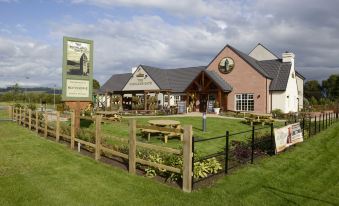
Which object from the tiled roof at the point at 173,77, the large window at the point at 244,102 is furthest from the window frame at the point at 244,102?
the tiled roof at the point at 173,77

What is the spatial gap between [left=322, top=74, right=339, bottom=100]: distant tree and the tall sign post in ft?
236

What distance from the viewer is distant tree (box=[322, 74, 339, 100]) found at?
7661 centimetres

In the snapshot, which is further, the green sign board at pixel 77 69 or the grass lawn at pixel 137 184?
the green sign board at pixel 77 69

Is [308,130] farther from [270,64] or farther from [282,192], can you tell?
[270,64]

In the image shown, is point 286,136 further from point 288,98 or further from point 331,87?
point 331,87

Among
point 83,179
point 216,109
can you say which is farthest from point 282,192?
point 216,109

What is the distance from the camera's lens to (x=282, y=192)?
790cm

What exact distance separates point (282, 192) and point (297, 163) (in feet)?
12.2

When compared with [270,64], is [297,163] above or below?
below

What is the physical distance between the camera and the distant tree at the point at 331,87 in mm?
76613

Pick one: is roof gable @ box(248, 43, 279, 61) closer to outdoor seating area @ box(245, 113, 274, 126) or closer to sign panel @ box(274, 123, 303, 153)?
outdoor seating area @ box(245, 113, 274, 126)

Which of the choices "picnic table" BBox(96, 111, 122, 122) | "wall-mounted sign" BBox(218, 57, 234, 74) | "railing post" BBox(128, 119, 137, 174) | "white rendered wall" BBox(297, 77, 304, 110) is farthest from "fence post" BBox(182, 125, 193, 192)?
"white rendered wall" BBox(297, 77, 304, 110)

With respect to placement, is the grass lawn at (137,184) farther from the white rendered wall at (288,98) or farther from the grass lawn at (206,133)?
the white rendered wall at (288,98)

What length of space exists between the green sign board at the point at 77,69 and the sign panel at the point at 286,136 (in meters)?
9.47
